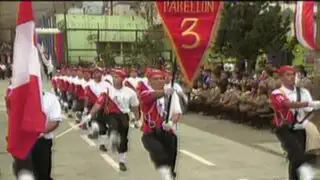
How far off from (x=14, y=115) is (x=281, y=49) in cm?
1066

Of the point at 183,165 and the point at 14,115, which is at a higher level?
the point at 14,115

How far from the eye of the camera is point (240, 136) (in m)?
13.6

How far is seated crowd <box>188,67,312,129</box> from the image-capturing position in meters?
14.3

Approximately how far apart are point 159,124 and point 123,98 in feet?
9.10

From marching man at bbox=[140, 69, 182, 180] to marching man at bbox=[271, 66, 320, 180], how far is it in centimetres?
132

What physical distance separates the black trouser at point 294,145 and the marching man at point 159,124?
1380mm

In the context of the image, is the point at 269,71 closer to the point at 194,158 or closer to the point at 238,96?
the point at 238,96

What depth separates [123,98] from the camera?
1009cm

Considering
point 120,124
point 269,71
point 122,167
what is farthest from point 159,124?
point 269,71

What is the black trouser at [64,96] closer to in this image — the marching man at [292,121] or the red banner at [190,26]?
the marching man at [292,121]

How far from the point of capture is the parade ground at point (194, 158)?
9.28m

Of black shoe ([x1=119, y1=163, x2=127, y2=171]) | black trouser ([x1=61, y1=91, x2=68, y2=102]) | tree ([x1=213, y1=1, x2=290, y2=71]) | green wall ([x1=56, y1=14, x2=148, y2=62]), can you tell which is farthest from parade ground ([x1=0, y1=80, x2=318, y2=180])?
green wall ([x1=56, y1=14, x2=148, y2=62])

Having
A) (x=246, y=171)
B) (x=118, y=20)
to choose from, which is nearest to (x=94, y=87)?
(x=246, y=171)

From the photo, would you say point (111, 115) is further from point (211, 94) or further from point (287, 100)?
point (211, 94)
